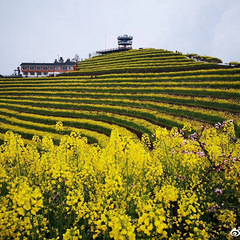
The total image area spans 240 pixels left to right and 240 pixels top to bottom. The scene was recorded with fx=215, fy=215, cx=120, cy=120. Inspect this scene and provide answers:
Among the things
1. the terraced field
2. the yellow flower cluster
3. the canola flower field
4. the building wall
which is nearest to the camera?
the yellow flower cluster

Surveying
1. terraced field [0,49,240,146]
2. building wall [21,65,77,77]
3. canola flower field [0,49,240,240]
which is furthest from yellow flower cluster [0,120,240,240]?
building wall [21,65,77,77]

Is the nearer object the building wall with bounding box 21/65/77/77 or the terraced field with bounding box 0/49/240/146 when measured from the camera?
the terraced field with bounding box 0/49/240/146

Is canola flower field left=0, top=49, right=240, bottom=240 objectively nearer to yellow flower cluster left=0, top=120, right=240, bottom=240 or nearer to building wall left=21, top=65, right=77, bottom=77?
yellow flower cluster left=0, top=120, right=240, bottom=240

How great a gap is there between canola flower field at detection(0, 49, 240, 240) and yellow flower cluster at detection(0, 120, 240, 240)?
0.03 m

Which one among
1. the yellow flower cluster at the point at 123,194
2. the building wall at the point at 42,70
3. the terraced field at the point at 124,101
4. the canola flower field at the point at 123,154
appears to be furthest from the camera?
the building wall at the point at 42,70

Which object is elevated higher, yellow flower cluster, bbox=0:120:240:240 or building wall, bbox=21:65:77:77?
building wall, bbox=21:65:77:77

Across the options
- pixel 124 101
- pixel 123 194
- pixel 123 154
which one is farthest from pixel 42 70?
pixel 123 194

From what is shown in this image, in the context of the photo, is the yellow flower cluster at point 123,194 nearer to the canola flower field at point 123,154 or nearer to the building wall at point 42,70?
the canola flower field at point 123,154

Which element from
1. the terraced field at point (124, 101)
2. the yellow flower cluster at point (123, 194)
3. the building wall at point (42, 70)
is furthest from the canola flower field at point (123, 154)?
the building wall at point (42, 70)

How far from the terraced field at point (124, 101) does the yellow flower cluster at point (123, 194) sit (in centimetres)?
1028

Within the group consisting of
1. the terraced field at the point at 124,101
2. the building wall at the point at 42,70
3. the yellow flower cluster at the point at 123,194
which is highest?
the building wall at the point at 42,70

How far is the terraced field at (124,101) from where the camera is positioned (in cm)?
2309

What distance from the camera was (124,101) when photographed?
107 feet

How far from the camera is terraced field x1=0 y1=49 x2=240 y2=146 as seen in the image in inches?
909
